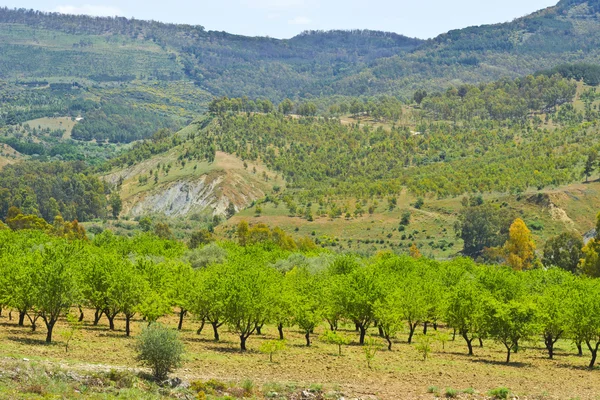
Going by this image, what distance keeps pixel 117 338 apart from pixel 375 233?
13354cm

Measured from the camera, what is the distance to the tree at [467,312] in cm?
7125

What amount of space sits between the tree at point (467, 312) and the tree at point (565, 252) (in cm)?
7409

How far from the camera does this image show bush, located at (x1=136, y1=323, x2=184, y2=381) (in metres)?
51.7

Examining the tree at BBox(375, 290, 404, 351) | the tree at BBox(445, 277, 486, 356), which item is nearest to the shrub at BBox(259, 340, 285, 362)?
the tree at BBox(375, 290, 404, 351)

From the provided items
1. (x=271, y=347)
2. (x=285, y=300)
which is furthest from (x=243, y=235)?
(x=271, y=347)

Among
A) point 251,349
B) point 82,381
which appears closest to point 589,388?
point 251,349

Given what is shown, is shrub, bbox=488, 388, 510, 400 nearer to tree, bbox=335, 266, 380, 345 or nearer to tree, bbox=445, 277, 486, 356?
tree, bbox=445, 277, 486, 356

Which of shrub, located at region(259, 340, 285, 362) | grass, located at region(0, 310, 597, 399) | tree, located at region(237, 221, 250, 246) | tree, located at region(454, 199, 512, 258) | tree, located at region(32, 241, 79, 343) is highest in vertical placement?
tree, located at region(454, 199, 512, 258)

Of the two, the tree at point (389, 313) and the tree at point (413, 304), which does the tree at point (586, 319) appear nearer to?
the tree at point (413, 304)

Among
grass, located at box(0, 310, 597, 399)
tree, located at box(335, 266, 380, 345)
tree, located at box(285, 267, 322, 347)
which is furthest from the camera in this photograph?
tree, located at box(335, 266, 380, 345)

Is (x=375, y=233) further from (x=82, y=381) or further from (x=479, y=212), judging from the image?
(x=82, y=381)

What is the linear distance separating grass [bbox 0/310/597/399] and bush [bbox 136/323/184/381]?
1188 mm

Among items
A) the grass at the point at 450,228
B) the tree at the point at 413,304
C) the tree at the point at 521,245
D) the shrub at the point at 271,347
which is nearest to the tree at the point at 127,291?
the shrub at the point at 271,347

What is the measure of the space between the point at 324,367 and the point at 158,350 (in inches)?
597
